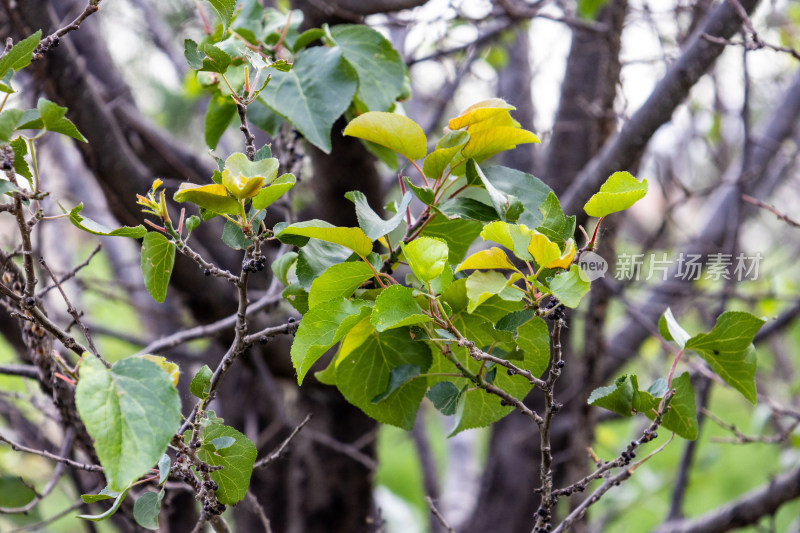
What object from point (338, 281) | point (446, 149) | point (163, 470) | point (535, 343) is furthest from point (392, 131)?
point (163, 470)

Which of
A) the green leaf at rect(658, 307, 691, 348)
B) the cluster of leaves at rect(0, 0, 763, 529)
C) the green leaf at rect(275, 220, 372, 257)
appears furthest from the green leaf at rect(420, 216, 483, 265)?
the green leaf at rect(658, 307, 691, 348)

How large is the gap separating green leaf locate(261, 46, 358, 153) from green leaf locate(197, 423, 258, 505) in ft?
1.21

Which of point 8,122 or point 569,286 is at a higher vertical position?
point 8,122

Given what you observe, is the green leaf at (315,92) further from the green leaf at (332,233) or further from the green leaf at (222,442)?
the green leaf at (222,442)

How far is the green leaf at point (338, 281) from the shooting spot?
0.63m

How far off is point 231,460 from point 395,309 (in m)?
0.22

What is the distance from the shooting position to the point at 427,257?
22.9 inches

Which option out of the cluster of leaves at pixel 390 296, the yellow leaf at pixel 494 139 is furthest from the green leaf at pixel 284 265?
the yellow leaf at pixel 494 139

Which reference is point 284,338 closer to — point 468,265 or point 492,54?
point 468,265

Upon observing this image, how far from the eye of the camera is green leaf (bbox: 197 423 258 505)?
0.62 m

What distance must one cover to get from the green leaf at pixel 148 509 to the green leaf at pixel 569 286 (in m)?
0.40

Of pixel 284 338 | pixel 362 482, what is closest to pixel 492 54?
pixel 284 338

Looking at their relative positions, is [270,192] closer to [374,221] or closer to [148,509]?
[374,221]

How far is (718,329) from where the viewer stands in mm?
666
